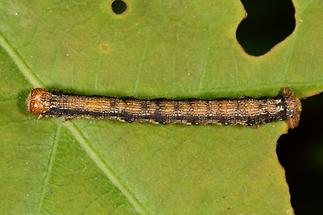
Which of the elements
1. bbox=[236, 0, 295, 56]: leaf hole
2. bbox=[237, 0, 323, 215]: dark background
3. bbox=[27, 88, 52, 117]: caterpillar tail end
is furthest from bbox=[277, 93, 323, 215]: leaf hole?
bbox=[27, 88, 52, 117]: caterpillar tail end

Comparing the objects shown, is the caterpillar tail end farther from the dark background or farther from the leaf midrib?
the dark background

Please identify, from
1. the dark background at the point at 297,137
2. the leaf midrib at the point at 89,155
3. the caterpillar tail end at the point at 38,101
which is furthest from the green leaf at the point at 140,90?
the dark background at the point at 297,137

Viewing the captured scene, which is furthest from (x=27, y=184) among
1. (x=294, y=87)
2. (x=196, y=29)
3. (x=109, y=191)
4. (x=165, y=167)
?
(x=294, y=87)

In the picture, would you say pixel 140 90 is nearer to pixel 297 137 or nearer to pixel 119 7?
pixel 119 7

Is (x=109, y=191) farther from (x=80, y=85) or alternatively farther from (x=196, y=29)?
(x=196, y=29)

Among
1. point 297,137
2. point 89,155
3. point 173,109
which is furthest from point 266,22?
point 89,155

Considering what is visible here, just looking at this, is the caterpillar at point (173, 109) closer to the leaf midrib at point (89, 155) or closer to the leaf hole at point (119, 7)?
the leaf midrib at point (89, 155)
